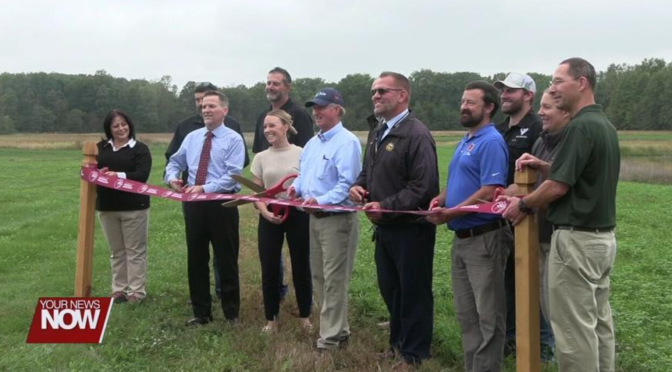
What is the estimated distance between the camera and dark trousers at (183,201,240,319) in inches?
247

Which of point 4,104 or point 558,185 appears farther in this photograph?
point 4,104

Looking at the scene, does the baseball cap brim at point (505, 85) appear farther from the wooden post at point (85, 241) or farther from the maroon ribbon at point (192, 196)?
the wooden post at point (85, 241)

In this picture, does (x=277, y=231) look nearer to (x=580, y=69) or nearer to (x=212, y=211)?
(x=212, y=211)

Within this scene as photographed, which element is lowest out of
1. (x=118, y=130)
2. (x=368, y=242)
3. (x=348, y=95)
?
(x=368, y=242)

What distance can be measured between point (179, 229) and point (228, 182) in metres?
7.41

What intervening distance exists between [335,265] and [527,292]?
6.20 ft

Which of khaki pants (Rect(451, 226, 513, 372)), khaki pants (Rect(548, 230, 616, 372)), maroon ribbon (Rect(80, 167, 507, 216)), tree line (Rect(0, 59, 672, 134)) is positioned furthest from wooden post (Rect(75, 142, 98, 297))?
tree line (Rect(0, 59, 672, 134))

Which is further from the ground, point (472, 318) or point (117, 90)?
point (117, 90)

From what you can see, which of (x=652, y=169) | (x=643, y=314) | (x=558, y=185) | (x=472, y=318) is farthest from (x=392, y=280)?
(x=652, y=169)

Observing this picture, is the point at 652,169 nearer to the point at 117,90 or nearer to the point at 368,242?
the point at 368,242

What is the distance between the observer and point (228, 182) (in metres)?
6.28

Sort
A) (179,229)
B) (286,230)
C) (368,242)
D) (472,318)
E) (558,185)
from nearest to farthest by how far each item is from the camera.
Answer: (558,185), (472,318), (286,230), (368,242), (179,229)

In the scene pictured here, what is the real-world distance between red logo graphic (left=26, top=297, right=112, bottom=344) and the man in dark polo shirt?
2850 millimetres

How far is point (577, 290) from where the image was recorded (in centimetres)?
392
